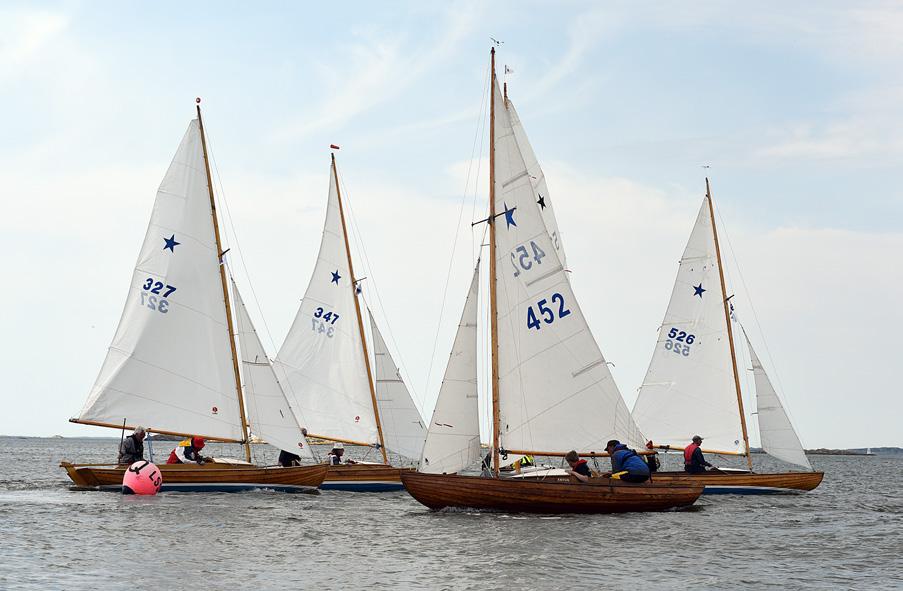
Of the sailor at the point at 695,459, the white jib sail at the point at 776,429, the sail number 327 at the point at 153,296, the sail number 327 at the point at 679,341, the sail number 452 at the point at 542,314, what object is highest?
the sail number 327 at the point at 153,296

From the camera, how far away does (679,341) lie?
42.4 metres

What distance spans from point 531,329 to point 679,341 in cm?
1449

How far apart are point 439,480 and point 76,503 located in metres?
11.1

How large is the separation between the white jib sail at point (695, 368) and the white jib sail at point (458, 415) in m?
15.2

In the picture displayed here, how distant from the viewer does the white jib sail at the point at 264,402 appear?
3662 cm

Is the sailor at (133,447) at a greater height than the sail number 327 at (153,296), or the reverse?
the sail number 327 at (153,296)

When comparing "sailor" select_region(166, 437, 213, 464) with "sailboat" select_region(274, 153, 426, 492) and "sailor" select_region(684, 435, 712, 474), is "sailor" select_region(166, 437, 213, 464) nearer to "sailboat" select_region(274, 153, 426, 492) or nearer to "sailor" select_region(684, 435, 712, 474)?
Answer: "sailboat" select_region(274, 153, 426, 492)

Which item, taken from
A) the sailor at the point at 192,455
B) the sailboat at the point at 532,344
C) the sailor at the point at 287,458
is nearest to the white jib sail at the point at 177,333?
the sailor at the point at 192,455

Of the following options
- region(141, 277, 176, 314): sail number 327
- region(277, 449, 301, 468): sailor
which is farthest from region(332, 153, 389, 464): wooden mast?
region(141, 277, 176, 314): sail number 327

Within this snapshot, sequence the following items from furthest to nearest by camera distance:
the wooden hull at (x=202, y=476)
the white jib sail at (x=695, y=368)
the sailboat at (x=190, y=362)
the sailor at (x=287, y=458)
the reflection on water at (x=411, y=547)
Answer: the white jib sail at (x=695, y=368) → the sailor at (x=287, y=458) → the sailboat at (x=190, y=362) → the wooden hull at (x=202, y=476) → the reflection on water at (x=411, y=547)

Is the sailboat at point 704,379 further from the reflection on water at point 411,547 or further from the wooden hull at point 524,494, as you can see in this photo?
the wooden hull at point 524,494

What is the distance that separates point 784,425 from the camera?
135 feet

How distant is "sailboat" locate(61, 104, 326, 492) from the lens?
34.9 m

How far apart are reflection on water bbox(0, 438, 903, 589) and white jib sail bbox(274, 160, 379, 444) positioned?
768 cm
